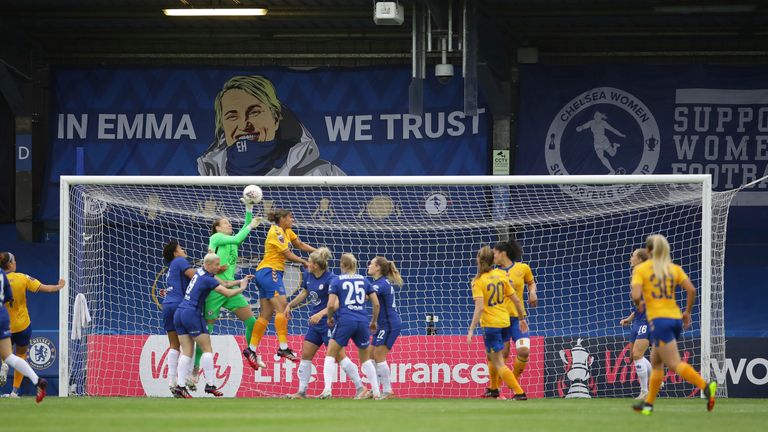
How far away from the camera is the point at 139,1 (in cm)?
2295

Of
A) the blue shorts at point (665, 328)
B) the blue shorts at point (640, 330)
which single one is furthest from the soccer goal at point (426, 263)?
the blue shorts at point (665, 328)

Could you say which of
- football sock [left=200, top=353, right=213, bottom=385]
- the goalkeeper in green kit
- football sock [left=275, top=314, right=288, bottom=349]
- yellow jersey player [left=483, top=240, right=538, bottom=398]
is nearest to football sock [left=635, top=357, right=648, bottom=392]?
yellow jersey player [left=483, top=240, right=538, bottom=398]

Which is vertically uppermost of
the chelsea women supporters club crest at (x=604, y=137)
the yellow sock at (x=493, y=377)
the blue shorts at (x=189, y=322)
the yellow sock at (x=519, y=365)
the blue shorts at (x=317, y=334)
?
the chelsea women supporters club crest at (x=604, y=137)

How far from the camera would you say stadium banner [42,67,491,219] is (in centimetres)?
2527

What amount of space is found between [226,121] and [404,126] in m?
3.85

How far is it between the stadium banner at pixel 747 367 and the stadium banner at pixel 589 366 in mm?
857

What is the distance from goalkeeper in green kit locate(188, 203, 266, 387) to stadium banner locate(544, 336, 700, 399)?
5300 millimetres

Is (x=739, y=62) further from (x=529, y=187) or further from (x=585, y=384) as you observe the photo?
(x=585, y=384)

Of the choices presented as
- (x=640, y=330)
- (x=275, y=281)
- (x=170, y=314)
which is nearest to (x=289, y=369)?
(x=275, y=281)

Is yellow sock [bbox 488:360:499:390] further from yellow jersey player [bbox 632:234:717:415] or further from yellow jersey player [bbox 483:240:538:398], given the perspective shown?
yellow jersey player [bbox 632:234:717:415]

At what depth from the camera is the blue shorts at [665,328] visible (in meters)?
12.0

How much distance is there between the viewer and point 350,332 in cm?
1564

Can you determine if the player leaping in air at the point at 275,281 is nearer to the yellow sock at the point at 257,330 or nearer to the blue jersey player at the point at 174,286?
the yellow sock at the point at 257,330

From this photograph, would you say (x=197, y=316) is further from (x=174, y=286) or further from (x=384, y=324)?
(x=384, y=324)
